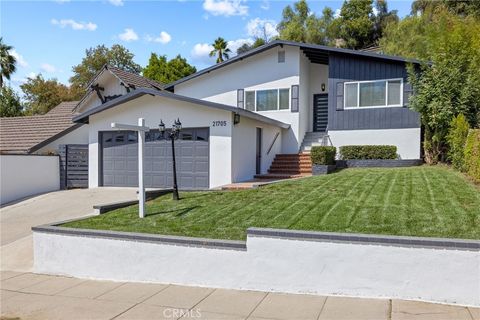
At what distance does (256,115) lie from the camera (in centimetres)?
1419

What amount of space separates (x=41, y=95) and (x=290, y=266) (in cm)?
4039

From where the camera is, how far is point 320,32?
36000mm

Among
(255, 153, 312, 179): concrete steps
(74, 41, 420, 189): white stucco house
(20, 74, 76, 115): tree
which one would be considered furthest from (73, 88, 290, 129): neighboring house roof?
(20, 74, 76, 115): tree

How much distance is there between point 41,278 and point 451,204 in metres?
7.55

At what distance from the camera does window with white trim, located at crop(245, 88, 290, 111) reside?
17.7 metres

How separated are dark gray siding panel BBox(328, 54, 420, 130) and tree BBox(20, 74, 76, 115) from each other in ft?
104

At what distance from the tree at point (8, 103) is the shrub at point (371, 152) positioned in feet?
101

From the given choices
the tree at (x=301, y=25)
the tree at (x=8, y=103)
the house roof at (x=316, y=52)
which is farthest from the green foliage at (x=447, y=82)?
the tree at (x=8, y=103)

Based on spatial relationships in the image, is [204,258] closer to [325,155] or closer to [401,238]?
[401,238]

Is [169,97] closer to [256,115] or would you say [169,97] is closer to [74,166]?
[256,115]

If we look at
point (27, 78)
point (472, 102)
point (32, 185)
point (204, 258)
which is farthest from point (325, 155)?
point (27, 78)

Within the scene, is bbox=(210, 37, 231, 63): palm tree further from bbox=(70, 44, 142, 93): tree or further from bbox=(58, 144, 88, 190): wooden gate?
bbox=(58, 144, 88, 190): wooden gate

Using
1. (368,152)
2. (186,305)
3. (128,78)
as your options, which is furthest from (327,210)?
(128,78)
